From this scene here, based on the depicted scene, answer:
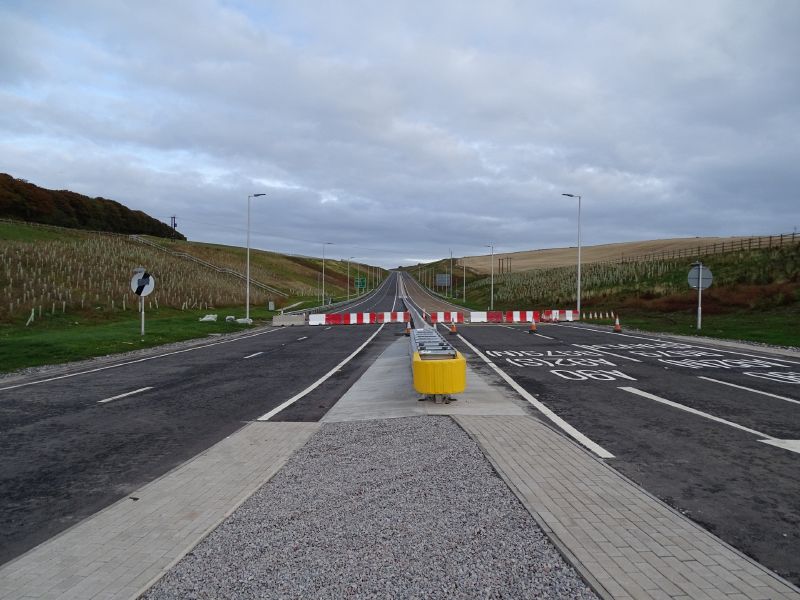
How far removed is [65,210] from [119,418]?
110958 millimetres

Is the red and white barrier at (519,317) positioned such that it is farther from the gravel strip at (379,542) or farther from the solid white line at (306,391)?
the gravel strip at (379,542)

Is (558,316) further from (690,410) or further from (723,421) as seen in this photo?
(723,421)

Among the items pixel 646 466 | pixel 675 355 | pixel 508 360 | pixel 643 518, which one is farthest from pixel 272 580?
pixel 675 355

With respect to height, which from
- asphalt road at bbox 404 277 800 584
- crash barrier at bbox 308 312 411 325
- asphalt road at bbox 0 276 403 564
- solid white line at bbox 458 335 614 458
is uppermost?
crash barrier at bbox 308 312 411 325

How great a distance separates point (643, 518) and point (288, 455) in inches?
165

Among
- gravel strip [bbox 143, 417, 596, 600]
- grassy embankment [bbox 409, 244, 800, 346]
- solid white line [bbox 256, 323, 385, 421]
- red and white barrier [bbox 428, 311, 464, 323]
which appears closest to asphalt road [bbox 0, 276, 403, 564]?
solid white line [bbox 256, 323, 385, 421]

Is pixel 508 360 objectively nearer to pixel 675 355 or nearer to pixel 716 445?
pixel 675 355

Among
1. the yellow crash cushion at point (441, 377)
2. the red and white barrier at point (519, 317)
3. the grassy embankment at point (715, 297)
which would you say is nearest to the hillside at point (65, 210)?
the grassy embankment at point (715, 297)

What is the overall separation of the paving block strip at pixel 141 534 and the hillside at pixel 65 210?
101428 millimetres

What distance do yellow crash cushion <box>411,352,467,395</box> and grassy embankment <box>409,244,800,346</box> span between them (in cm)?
1750

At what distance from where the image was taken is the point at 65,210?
10269 centimetres

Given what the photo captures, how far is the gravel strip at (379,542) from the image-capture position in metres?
3.72

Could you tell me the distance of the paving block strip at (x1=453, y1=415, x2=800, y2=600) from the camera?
12.3 ft

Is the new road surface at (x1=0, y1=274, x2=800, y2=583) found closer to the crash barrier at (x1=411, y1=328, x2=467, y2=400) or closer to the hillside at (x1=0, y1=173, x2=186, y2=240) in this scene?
the crash barrier at (x1=411, y1=328, x2=467, y2=400)
